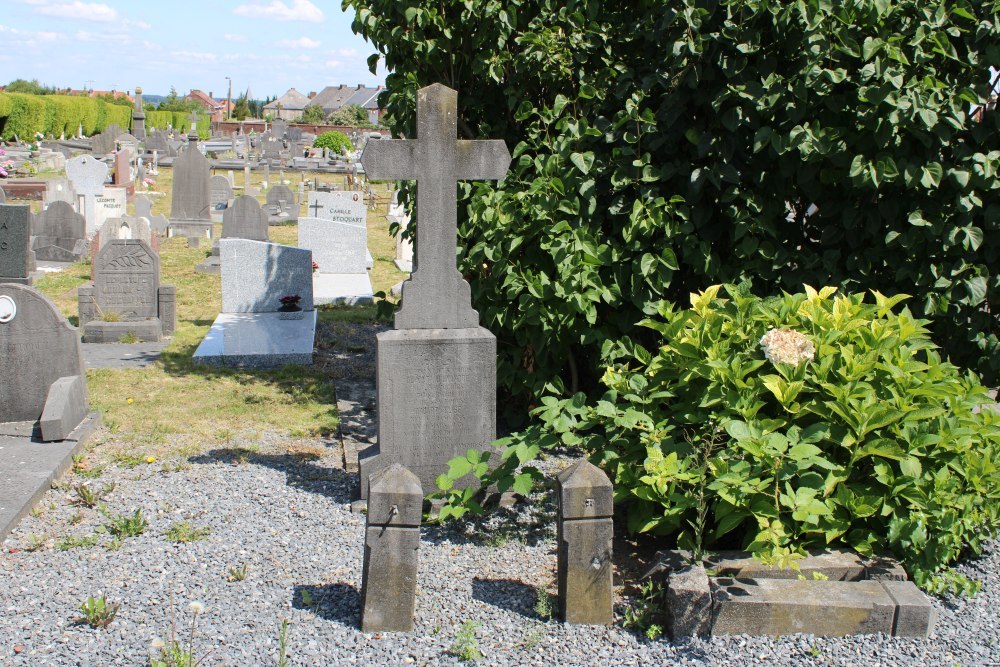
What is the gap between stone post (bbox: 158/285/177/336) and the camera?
1073 cm

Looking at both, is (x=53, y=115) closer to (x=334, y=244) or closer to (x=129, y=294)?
(x=334, y=244)

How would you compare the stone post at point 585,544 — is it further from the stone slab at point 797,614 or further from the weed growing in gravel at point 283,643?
the weed growing in gravel at point 283,643

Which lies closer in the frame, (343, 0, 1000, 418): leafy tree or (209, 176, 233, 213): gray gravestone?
(343, 0, 1000, 418): leafy tree

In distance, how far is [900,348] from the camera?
482 centimetres

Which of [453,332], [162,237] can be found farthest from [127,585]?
[162,237]

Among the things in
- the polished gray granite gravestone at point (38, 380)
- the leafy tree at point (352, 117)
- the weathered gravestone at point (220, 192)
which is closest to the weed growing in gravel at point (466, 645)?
the polished gray granite gravestone at point (38, 380)

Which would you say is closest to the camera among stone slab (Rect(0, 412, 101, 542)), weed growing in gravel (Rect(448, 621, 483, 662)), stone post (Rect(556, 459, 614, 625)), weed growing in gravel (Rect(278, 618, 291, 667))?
weed growing in gravel (Rect(278, 618, 291, 667))

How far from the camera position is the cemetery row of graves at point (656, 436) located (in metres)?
4.14

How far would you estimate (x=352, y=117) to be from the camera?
77.0 m

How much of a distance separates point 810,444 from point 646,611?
3.54 feet

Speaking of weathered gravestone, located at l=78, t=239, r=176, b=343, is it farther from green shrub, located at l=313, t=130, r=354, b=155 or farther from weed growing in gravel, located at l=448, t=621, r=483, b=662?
green shrub, located at l=313, t=130, r=354, b=155

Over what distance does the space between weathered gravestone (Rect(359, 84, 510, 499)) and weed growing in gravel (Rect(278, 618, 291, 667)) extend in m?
1.59

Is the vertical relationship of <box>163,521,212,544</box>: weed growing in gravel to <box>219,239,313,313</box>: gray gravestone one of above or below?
below

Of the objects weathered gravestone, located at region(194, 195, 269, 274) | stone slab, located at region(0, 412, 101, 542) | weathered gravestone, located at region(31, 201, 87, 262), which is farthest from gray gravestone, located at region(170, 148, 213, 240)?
stone slab, located at region(0, 412, 101, 542)
